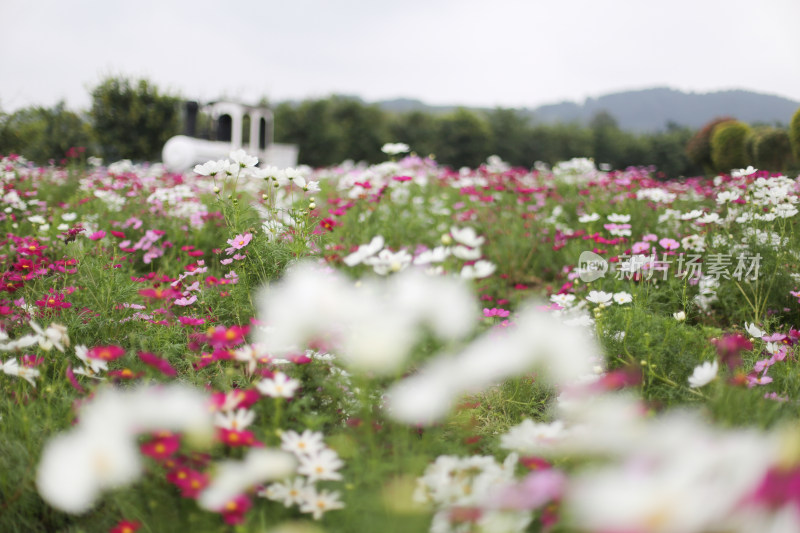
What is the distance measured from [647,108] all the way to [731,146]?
68585 millimetres

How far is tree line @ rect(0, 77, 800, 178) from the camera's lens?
9297 mm

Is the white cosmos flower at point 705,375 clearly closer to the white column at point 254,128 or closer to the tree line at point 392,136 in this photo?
the tree line at point 392,136

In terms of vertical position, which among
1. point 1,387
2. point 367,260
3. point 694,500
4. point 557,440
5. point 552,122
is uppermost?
point 552,122

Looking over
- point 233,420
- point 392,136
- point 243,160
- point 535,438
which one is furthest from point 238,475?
point 392,136

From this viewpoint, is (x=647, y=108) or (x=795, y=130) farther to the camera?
(x=647, y=108)

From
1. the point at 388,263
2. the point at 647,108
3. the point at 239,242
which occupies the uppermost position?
the point at 647,108

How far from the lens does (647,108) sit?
69.6 metres

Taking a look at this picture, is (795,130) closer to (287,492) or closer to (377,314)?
(377,314)

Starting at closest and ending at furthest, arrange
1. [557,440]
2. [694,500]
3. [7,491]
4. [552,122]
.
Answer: [694,500], [557,440], [7,491], [552,122]

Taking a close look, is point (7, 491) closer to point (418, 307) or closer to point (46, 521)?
point (46, 521)

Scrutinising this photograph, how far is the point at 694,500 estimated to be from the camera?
0.71 m

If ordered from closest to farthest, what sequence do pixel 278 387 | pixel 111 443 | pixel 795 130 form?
pixel 111 443, pixel 278 387, pixel 795 130

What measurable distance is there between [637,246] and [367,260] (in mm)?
1968

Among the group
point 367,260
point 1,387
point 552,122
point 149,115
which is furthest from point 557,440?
point 552,122
